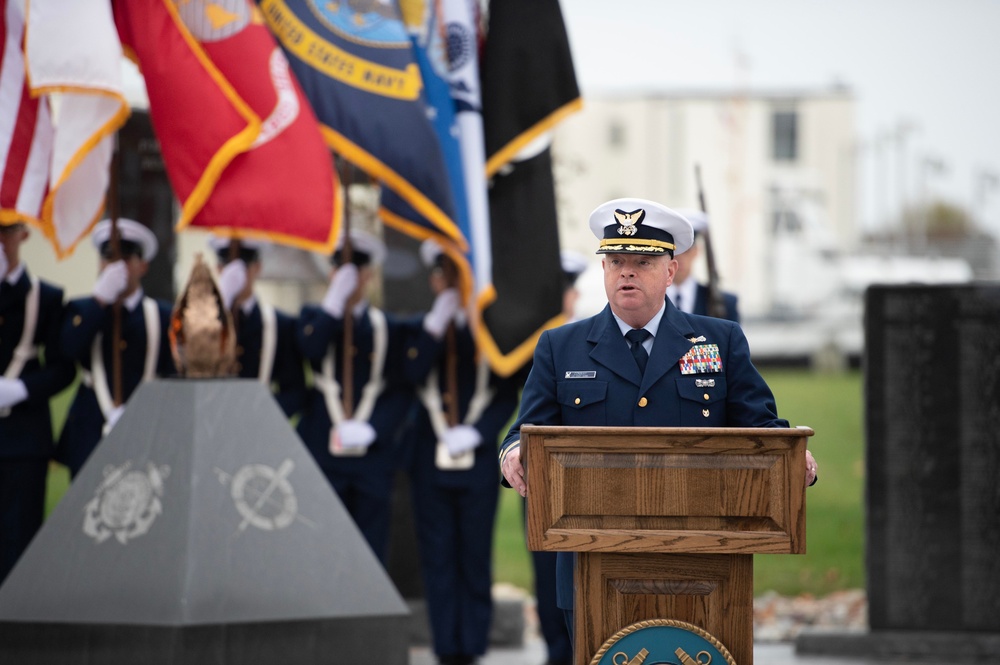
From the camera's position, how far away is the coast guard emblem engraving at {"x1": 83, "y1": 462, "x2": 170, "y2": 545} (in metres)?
5.19

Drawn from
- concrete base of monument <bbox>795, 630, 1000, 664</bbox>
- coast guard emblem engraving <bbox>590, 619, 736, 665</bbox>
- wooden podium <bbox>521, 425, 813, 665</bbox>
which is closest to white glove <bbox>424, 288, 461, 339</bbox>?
concrete base of monument <bbox>795, 630, 1000, 664</bbox>

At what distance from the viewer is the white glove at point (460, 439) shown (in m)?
6.66

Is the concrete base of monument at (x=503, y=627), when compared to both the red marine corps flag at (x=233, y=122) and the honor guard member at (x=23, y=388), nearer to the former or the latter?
the honor guard member at (x=23, y=388)

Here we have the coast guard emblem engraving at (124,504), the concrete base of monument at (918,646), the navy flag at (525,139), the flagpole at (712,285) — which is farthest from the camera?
the navy flag at (525,139)

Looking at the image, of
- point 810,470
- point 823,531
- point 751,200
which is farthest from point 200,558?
point 751,200

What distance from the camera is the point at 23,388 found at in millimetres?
6309

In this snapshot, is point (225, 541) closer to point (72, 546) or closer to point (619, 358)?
point (72, 546)

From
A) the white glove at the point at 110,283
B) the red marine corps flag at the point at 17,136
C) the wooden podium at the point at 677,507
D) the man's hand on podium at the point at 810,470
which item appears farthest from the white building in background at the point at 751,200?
the wooden podium at the point at 677,507

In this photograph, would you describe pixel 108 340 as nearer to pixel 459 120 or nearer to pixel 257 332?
pixel 257 332

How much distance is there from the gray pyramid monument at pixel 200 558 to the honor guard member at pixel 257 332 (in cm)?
131

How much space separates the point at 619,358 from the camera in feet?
12.4

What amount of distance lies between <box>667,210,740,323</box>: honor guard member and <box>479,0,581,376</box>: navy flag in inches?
31.4

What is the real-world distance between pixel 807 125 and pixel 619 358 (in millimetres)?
33485

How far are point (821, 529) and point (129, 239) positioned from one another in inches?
238
